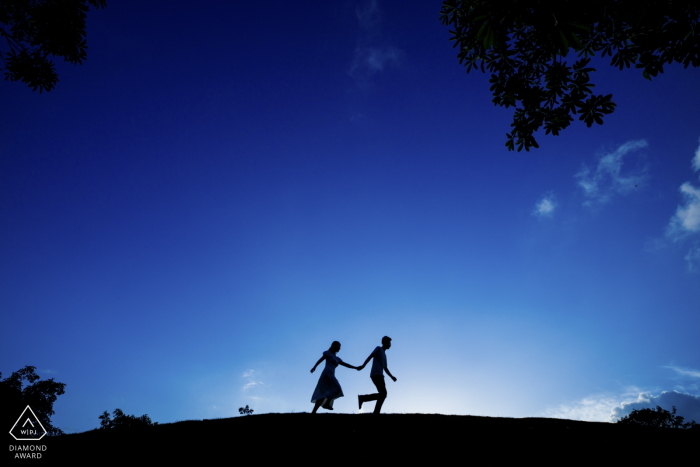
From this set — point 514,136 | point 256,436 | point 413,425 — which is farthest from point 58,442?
point 514,136

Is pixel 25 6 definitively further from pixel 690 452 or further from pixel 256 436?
pixel 690 452

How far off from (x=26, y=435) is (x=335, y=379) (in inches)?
289

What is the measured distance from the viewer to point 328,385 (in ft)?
33.6

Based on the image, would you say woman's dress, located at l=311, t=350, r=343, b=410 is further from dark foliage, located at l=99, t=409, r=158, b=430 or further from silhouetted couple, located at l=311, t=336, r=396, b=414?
dark foliage, located at l=99, t=409, r=158, b=430

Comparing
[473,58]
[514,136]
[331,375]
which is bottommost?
[331,375]

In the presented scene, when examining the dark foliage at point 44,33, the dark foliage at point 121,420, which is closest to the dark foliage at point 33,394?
the dark foliage at point 121,420

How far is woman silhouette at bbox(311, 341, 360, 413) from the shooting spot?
10.2 m

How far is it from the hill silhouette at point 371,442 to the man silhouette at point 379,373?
0.73 metres

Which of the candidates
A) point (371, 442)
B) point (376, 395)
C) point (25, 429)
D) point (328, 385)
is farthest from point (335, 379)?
point (25, 429)

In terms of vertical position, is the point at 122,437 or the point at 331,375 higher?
the point at 331,375

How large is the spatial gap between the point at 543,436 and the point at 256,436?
640 cm

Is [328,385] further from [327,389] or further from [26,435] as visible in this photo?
[26,435]

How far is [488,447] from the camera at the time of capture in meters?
6.32

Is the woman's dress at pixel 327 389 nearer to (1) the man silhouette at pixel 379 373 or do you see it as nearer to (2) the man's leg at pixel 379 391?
(1) the man silhouette at pixel 379 373
